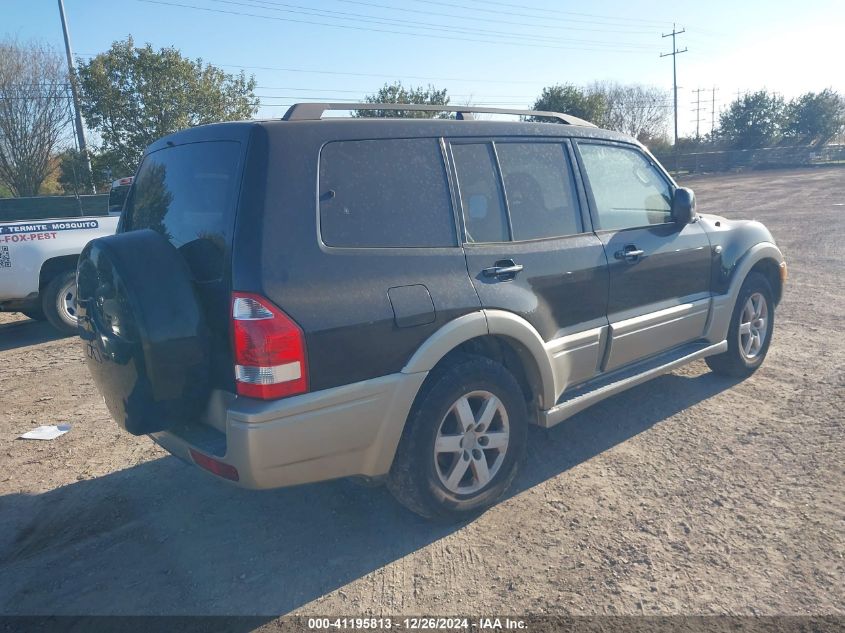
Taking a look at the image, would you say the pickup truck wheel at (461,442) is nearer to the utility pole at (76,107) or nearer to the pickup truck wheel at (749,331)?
the pickup truck wheel at (749,331)

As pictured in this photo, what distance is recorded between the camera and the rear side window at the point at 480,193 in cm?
352

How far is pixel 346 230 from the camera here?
9.82 feet

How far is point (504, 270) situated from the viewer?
3488 mm

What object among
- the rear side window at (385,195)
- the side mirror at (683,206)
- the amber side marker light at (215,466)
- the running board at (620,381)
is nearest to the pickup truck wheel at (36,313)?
the amber side marker light at (215,466)

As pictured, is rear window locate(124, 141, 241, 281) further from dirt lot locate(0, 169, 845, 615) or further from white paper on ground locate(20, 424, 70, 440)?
white paper on ground locate(20, 424, 70, 440)

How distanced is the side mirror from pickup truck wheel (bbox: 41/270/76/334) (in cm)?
663

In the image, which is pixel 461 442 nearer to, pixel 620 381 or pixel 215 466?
pixel 215 466

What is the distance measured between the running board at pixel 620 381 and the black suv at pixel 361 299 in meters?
0.02

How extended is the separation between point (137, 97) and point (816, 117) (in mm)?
53801

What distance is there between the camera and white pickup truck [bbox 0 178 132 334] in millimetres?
7543

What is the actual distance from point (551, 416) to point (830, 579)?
4.83 feet

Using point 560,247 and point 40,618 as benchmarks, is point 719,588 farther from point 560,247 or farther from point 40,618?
point 40,618

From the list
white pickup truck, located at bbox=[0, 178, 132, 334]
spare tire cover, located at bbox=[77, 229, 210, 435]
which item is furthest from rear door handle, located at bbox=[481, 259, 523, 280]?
white pickup truck, located at bbox=[0, 178, 132, 334]

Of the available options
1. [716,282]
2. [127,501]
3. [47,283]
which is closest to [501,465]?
[127,501]
